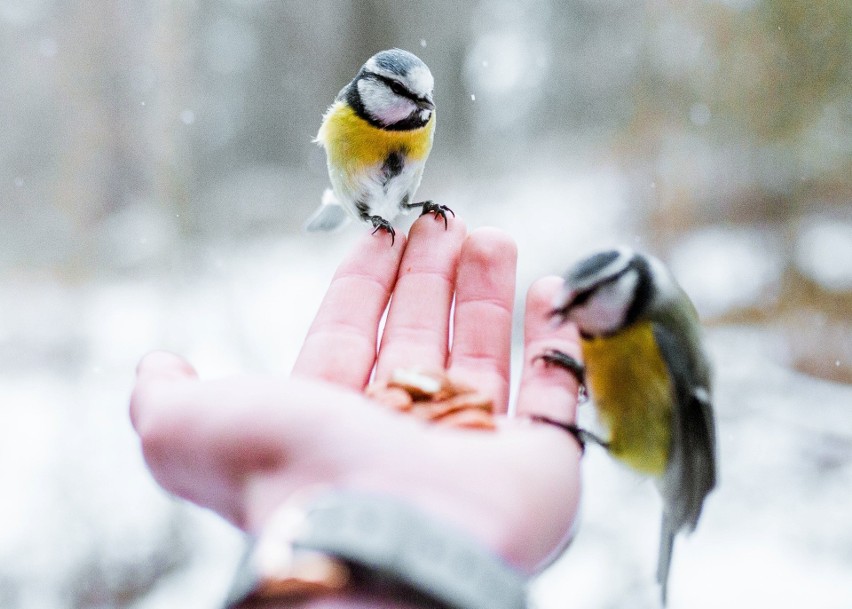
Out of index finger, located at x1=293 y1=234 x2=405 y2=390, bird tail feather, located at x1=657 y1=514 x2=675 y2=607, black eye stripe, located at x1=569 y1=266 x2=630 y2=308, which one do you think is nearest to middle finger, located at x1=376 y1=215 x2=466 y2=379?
index finger, located at x1=293 y1=234 x2=405 y2=390

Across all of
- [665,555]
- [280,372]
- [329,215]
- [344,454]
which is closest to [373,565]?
[344,454]

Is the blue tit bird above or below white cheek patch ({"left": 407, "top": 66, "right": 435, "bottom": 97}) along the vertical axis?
below

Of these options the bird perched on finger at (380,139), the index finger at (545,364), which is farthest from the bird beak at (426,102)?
the index finger at (545,364)

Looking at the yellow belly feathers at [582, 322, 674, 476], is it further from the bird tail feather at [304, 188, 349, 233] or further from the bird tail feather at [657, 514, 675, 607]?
the bird tail feather at [304, 188, 349, 233]

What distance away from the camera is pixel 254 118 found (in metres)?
1.96

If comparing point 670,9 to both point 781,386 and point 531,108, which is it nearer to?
point 531,108

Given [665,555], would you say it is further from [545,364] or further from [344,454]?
[344,454]

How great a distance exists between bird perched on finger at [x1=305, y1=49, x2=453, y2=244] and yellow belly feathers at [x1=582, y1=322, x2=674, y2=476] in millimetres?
371

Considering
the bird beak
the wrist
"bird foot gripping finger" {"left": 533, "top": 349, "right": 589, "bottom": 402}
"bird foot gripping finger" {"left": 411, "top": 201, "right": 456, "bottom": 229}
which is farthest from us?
"bird foot gripping finger" {"left": 411, "top": 201, "right": 456, "bottom": 229}

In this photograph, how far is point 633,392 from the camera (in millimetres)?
864

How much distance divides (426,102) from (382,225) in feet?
0.64

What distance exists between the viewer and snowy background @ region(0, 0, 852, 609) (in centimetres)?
156

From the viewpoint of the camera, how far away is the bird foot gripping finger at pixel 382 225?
111 cm

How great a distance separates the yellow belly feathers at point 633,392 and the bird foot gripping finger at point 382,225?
1.17 ft
